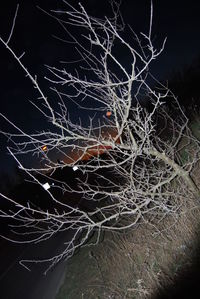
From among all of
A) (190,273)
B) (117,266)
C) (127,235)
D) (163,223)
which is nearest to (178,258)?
(190,273)

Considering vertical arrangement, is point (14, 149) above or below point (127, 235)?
above

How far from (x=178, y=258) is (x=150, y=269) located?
0.76 meters

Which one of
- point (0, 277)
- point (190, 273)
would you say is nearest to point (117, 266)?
point (190, 273)

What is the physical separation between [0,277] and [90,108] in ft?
35.2

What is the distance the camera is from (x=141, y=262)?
19.6ft

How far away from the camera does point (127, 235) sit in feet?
24.9

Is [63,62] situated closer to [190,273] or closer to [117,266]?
[190,273]

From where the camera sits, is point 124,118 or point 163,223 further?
point 163,223

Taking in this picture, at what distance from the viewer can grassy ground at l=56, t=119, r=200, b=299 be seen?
16.3 ft

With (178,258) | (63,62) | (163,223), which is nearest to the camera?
(63,62)

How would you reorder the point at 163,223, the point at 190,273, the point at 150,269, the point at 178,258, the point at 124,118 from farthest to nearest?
the point at 163,223
the point at 150,269
the point at 178,258
the point at 190,273
the point at 124,118

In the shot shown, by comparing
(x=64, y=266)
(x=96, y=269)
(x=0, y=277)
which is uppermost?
(x=96, y=269)

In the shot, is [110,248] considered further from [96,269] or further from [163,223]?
[163,223]

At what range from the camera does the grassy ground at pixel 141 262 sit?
4.96m
